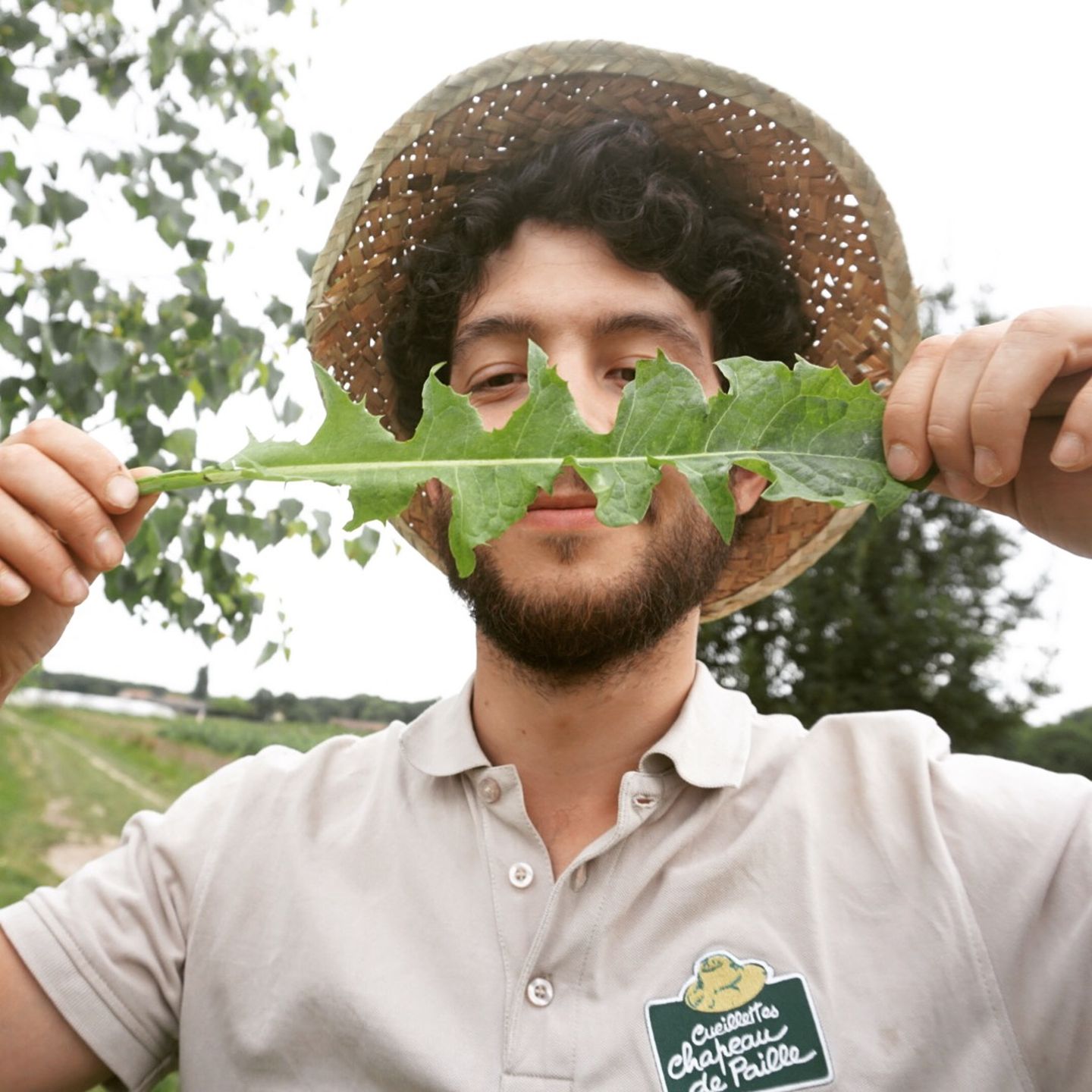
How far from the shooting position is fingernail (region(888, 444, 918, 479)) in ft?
4.23

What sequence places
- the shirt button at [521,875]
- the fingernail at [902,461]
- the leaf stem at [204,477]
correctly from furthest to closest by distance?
the shirt button at [521,875], the fingernail at [902,461], the leaf stem at [204,477]

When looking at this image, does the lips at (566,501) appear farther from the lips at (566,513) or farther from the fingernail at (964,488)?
the fingernail at (964,488)

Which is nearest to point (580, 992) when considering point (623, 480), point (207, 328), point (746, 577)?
point (623, 480)

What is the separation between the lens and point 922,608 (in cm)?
1066

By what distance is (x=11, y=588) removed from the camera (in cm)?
139

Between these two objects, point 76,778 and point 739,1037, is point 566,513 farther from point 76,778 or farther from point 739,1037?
point 76,778

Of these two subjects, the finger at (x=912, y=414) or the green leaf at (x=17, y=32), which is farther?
the green leaf at (x=17, y=32)

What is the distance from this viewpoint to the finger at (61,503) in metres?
1.37

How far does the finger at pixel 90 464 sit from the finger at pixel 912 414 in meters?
0.95

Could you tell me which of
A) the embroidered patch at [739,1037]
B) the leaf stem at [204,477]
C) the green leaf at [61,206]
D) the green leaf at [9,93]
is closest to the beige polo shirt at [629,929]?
the embroidered patch at [739,1037]

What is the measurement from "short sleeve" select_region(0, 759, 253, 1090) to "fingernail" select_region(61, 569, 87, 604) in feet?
2.79

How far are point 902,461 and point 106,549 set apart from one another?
1.00m

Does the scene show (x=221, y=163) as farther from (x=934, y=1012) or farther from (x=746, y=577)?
(x=934, y=1012)

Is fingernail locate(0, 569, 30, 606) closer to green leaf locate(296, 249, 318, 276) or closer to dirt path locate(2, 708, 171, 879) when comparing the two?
green leaf locate(296, 249, 318, 276)
